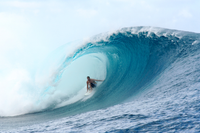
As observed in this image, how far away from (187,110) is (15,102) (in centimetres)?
698

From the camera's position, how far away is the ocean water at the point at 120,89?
3.07m

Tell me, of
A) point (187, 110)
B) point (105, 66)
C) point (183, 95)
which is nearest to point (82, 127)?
point (187, 110)

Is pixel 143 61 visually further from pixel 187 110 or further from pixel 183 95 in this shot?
pixel 187 110

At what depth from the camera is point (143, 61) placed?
773 centimetres

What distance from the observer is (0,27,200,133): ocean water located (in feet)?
10.1

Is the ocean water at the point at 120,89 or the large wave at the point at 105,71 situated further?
the large wave at the point at 105,71

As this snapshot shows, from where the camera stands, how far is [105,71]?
9406 millimetres

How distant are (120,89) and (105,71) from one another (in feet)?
8.64

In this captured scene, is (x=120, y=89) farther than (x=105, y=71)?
No

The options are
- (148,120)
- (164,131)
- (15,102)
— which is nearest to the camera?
(164,131)

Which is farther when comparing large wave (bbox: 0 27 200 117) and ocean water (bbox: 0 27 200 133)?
large wave (bbox: 0 27 200 117)

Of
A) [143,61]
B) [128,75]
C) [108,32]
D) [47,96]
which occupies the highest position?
[108,32]

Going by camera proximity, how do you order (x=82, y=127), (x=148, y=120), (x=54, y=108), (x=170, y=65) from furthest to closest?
(x=54, y=108) < (x=170, y=65) < (x=82, y=127) < (x=148, y=120)

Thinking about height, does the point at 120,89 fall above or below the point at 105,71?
below
